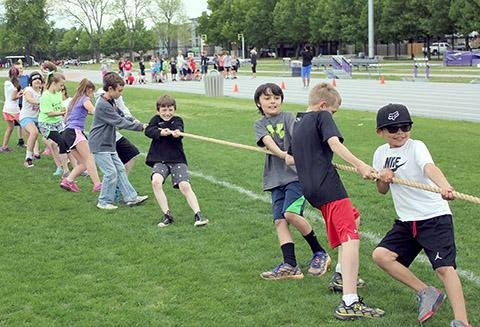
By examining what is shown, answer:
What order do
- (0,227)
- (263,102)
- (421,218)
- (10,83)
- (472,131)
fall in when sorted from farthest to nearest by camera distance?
(472,131)
(10,83)
(0,227)
(263,102)
(421,218)

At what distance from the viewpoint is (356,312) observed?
4375 millimetres

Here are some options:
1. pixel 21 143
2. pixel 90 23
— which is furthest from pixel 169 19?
pixel 21 143

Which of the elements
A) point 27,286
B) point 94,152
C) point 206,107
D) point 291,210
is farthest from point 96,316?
point 206,107

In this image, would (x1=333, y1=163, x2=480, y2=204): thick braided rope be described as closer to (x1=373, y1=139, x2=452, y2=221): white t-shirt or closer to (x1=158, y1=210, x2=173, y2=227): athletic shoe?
(x1=373, y1=139, x2=452, y2=221): white t-shirt

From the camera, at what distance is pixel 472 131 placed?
1334 centimetres

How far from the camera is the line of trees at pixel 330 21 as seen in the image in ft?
182

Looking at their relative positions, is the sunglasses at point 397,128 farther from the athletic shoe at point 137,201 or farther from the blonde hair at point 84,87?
the blonde hair at point 84,87

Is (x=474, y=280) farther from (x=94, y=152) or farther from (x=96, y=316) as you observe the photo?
(x=94, y=152)

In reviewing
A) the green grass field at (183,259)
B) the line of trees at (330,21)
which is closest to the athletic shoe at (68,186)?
the green grass field at (183,259)

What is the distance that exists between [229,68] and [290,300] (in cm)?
3611

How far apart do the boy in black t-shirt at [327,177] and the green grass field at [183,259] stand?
15.3 inches

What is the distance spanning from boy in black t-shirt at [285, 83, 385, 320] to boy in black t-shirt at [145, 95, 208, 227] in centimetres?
247

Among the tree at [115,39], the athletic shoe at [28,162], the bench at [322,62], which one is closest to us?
the athletic shoe at [28,162]

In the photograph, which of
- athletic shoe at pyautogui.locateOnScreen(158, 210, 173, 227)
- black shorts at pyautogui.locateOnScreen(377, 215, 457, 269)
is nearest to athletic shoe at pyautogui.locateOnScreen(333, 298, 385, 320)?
black shorts at pyautogui.locateOnScreen(377, 215, 457, 269)
